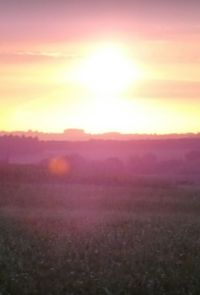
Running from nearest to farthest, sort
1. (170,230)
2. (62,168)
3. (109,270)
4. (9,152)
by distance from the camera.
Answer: (109,270), (170,230), (62,168), (9,152)

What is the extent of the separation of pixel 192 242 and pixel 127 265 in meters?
2.81

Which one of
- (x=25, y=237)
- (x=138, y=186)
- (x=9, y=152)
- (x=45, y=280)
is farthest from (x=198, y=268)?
(x=9, y=152)

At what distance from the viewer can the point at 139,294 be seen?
10.4m

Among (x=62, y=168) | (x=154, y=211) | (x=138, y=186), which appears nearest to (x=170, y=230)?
(x=154, y=211)

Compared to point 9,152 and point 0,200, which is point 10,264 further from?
point 9,152

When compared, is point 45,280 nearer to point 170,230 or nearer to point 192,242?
point 192,242

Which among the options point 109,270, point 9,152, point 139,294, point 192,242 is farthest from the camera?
point 9,152

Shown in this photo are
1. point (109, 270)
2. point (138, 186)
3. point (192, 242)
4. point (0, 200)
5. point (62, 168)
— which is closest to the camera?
point (109, 270)

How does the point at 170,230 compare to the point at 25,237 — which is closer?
the point at 25,237

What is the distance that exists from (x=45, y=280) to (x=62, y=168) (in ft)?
139

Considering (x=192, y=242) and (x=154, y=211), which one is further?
(x=154, y=211)

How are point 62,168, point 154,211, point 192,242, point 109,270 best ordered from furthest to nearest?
1. point 62,168
2. point 154,211
3. point 192,242
4. point 109,270

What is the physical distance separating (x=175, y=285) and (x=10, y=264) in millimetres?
2638

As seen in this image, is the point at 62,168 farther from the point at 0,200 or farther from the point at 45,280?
the point at 45,280
